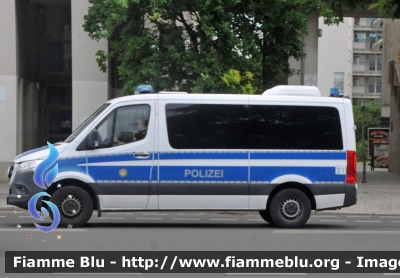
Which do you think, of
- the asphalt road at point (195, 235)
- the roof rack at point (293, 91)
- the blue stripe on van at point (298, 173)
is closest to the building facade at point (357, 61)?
the asphalt road at point (195, 235)

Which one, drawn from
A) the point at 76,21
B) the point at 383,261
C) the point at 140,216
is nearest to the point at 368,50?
the point at 76,21

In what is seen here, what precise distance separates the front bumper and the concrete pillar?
12269 mm

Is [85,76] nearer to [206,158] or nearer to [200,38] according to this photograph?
[200,38]

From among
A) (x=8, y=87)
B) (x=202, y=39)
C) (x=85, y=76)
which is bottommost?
(x=8, y=87)

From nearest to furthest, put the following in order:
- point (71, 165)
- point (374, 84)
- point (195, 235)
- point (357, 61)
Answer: point (195, 235) < point (71, 165) < point (357, 61) < point (374, 84)

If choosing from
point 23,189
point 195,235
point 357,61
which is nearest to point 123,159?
point 23,189

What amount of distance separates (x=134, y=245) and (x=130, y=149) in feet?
9.64

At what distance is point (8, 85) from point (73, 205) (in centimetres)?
1301

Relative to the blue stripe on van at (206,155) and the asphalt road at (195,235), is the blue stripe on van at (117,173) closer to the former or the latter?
the blue stripe on van at (206,155)

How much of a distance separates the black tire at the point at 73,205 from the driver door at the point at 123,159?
11.7 inches

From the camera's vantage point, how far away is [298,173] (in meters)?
14.6

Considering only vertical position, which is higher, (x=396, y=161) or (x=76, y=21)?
(x=76, y=21)

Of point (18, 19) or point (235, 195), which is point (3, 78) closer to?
point (18, 19)

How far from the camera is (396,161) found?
135 feet
